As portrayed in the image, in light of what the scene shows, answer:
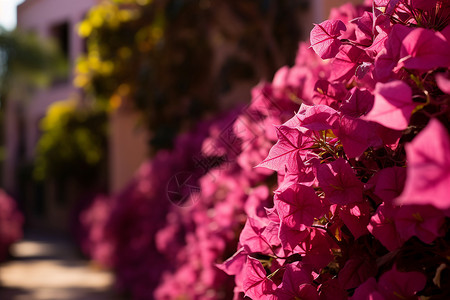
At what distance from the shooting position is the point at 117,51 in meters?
8.48

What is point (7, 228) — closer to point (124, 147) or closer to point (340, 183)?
point (124, 147)

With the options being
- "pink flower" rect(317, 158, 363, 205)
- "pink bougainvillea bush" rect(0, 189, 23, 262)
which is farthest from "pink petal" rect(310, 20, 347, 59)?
"pink bougainvillea bush" rect(0, 189, 23, 262)

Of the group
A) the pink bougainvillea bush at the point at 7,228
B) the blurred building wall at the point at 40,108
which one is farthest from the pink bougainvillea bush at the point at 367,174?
the blurred building wall at the point at 40,108

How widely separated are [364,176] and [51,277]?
899 cm

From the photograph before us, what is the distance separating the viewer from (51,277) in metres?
9.28

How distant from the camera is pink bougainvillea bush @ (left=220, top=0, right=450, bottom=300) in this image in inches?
33.3

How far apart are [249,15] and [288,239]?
19.1 ft

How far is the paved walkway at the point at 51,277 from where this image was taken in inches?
307

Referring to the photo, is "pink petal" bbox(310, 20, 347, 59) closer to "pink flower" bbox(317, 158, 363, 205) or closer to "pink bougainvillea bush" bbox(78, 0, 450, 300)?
"pink bougainvillea bush" bbox(78, 0, 450, 300)

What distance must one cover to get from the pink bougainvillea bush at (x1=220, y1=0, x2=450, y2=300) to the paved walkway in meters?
6.81

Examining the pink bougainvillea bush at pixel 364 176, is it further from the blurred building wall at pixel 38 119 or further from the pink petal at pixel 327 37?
the blurred building wall at pixel 38 119

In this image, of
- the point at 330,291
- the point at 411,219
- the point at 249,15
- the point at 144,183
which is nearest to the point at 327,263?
the point at 330,291

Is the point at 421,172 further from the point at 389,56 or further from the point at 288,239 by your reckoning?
the point at 288,239

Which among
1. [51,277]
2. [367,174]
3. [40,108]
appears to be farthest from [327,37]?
[40,108]
